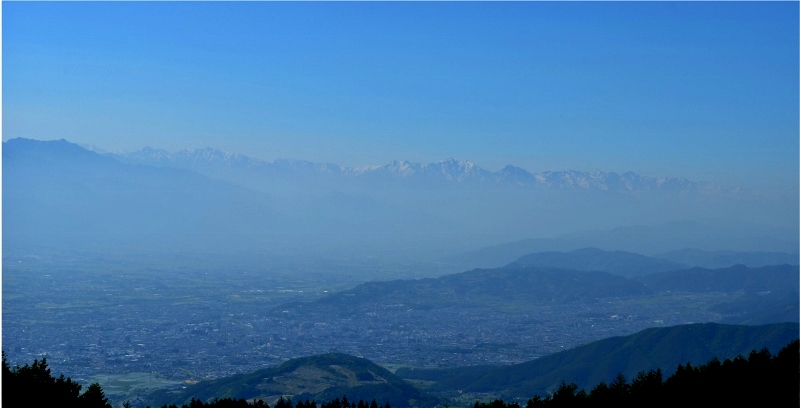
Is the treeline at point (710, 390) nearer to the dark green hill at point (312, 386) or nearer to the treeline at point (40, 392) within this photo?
the treeline at point (40, 392)

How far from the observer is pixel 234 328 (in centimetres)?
13112

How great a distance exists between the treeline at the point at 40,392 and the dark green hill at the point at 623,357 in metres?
66.3

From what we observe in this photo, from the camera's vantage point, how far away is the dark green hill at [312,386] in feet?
253

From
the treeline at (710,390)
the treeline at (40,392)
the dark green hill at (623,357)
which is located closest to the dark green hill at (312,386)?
the dark green hill at (623,357)

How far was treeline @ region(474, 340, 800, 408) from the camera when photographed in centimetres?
2970

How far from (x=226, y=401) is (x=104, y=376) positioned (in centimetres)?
6104

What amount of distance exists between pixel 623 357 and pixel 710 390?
72.0 meters

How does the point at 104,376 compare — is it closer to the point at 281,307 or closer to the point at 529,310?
the point at 281,307

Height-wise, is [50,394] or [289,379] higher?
[50,394]

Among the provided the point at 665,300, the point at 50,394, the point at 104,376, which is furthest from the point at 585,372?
the point at 665,300

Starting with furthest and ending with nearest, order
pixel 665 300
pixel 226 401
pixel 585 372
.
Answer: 1. pixel 665 300
2. pixel 585 372
3. pixel 226 401

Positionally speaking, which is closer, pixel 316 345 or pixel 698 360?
pixel 698 360

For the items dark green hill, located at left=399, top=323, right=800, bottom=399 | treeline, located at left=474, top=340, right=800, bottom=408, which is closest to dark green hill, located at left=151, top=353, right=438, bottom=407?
dark green hill, located at left=399, top=323, right=800, bottom=399

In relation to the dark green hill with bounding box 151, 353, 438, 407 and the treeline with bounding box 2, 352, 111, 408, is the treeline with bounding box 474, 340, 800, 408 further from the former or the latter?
the dark green hill with bounding box 151, 353, 438, 407
